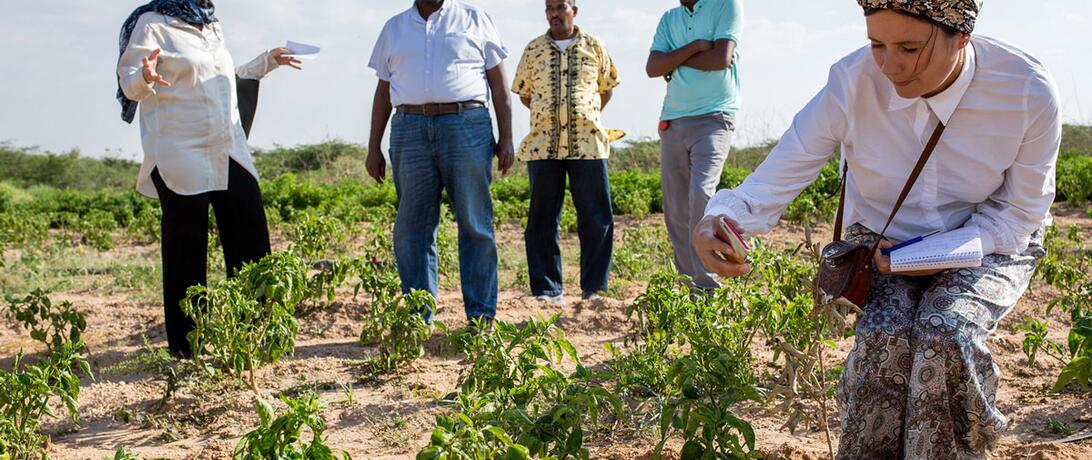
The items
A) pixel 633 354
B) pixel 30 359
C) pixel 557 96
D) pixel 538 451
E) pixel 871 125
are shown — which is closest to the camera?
pixel 538 451

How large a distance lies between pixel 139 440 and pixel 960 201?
8.88 ft

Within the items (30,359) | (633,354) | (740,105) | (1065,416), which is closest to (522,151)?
(740,105)

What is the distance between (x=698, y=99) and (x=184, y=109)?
7.88 ft

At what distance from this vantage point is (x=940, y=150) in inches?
105

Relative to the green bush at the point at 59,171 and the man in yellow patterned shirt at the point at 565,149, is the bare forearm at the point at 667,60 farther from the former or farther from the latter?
the green bush at the point at 59,171

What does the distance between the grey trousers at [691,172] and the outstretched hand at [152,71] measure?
242 cm

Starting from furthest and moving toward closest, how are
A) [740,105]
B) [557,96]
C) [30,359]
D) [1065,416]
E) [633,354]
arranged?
[557,96] → [740,105] → [30,359] → [633,354] → [1065,416]

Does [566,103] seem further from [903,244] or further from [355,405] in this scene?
[903,244]

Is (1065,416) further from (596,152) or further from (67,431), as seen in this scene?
(67,431)

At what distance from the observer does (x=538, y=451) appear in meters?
2.46

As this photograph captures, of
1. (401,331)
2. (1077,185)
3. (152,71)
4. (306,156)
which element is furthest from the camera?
(306,156)

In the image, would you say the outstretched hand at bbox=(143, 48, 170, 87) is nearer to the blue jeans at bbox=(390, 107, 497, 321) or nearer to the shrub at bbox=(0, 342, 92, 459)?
the blue jeans at bbox=(390, 107, 497, 321)

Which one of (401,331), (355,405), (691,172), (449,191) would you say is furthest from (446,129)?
(355,405)

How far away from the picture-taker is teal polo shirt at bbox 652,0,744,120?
5.27m
